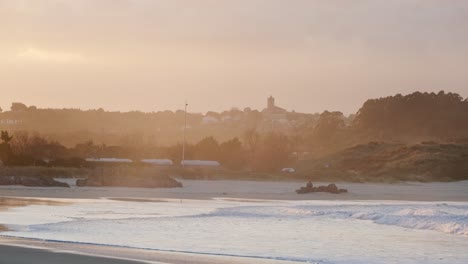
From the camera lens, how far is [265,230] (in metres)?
24.8

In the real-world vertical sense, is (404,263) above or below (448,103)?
below

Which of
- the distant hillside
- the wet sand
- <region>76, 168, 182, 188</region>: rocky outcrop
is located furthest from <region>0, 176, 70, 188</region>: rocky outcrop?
the wet sand

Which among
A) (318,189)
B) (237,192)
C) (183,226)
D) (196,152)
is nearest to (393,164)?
(196,152)

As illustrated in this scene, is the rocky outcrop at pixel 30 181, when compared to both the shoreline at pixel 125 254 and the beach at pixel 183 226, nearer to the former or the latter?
the beach at pixel 183 226

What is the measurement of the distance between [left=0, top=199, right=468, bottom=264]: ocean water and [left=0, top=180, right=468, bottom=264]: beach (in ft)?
0.10

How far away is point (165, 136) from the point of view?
541ft

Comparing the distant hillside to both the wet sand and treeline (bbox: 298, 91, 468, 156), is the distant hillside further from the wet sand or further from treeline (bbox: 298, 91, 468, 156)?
the wet sand

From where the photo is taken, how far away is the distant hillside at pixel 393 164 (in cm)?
7088

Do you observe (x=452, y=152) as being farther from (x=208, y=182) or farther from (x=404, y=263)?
(x=404, y=263)

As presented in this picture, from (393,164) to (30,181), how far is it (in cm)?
4028

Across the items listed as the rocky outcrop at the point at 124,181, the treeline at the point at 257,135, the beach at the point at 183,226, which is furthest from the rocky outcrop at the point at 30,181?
the treeline at the point at 257,135

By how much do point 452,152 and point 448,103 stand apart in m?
39.4

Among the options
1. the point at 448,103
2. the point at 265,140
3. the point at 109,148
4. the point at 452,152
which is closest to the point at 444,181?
the point at 452,152

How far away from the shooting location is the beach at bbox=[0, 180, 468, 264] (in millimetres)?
18609
